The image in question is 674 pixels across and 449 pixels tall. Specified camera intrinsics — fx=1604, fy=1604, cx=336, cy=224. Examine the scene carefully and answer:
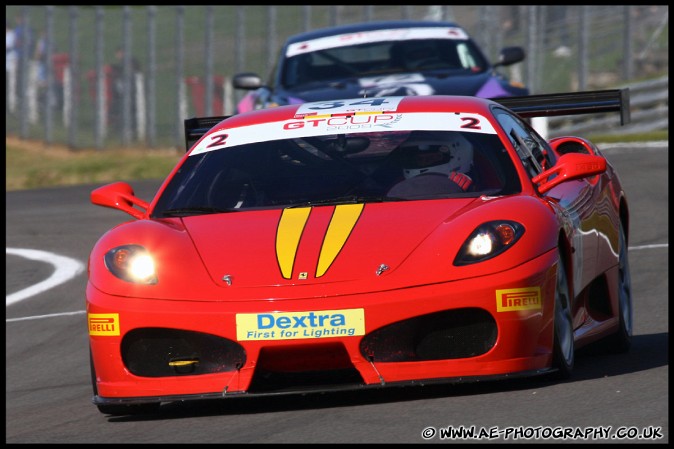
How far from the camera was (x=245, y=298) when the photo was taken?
232 inches

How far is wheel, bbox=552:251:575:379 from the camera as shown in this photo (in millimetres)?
6125

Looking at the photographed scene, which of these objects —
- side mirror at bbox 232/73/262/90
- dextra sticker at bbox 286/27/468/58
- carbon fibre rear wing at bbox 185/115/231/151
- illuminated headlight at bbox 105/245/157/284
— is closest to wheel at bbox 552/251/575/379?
illuminated headlight at bbox 105/245/157/284

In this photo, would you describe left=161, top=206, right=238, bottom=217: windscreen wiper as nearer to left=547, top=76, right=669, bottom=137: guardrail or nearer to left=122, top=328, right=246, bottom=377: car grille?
left=122, top=328, right=246, bottom=377: car grille

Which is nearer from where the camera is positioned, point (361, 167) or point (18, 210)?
point (361, 167)

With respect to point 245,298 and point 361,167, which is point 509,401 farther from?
point 361,167

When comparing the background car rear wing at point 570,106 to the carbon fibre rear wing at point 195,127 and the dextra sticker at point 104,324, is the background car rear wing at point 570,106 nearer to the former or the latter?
the carbon fibre rear wing at point 195,127

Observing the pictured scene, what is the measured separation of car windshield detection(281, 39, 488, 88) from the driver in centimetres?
712

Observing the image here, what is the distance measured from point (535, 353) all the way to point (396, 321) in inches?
22.2

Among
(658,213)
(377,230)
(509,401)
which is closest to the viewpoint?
(509,401)

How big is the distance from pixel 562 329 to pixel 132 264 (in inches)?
66.5

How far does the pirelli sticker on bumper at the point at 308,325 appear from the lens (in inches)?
227

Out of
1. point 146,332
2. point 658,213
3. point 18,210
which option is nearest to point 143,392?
point 146,332

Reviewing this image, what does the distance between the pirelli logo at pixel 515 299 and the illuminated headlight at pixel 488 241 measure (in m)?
0.18

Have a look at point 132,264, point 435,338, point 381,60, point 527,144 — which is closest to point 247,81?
point 381,60
